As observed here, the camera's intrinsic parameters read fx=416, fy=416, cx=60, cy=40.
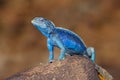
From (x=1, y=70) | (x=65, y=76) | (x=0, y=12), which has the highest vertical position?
(x=0, y=12)

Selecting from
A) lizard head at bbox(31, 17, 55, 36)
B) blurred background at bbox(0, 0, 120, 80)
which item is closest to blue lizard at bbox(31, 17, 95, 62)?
lizard head at bbox(31, 17, 55, 36)

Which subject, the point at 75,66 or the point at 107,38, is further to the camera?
the point at 107,38

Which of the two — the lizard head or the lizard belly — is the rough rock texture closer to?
the lizard belly

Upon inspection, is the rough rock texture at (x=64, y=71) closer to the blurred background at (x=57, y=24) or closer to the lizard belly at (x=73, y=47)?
the lizard belly at (x=73, y=47)

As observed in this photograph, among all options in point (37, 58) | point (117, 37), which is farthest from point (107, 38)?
point (37, 58)

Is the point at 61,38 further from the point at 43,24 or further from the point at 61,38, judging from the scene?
the point at 43,24

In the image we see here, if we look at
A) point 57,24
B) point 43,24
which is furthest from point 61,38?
point 57,24

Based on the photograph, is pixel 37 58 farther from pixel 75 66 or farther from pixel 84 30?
pixel 75 66

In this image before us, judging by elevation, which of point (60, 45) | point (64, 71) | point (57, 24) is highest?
point (57, 24)
